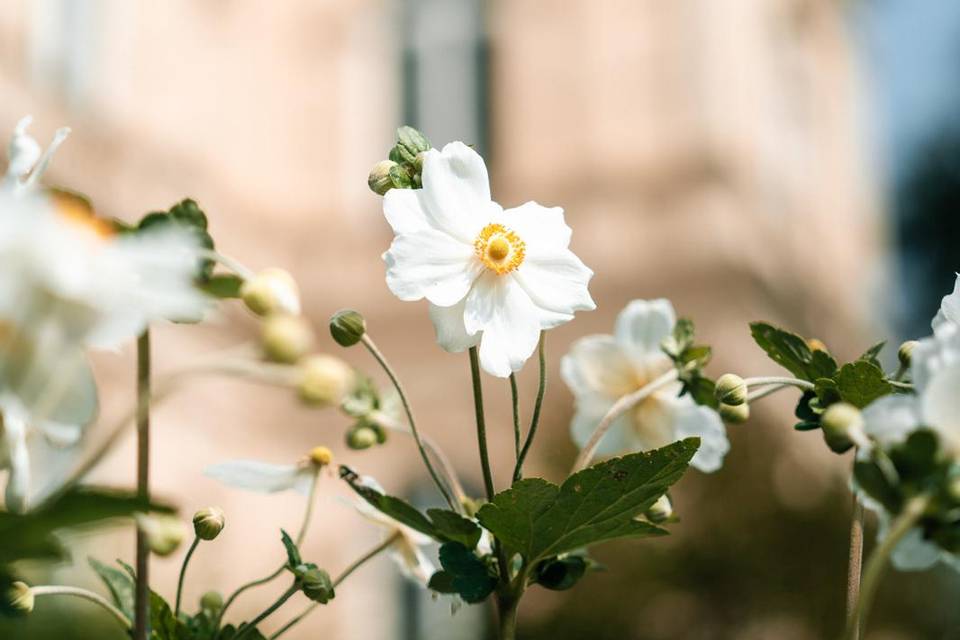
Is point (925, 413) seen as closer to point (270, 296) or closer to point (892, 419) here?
point (892, 419)

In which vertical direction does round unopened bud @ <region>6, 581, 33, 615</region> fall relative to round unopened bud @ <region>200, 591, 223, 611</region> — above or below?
above

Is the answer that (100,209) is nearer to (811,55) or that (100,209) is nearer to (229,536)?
(229,536)

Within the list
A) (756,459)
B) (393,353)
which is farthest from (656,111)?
(756,459)

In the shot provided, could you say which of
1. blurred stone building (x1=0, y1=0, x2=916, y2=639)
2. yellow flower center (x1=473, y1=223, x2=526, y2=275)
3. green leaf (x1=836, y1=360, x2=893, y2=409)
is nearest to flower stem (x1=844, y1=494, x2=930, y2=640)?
green leaf (x1=836, y1=360, x2=893, y2=409)

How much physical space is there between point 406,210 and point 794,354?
0.18 meters

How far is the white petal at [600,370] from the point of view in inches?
25.0

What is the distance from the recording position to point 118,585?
0.51 metres

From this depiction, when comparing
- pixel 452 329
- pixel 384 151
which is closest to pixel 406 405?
pixel 452 329

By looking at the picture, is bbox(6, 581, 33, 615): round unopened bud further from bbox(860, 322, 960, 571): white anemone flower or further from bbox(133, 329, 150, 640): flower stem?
bbox(860, 322, 960, 571): white anemone flower

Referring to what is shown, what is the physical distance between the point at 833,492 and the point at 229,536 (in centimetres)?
303

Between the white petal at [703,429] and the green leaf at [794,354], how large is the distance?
0.06 metres

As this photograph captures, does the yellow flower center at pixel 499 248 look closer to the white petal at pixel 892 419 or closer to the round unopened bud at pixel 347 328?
the round unopened bud at pixel 347 328

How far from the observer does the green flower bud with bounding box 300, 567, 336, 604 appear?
468 mm

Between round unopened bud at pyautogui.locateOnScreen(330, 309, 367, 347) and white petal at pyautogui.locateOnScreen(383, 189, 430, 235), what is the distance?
4cm
